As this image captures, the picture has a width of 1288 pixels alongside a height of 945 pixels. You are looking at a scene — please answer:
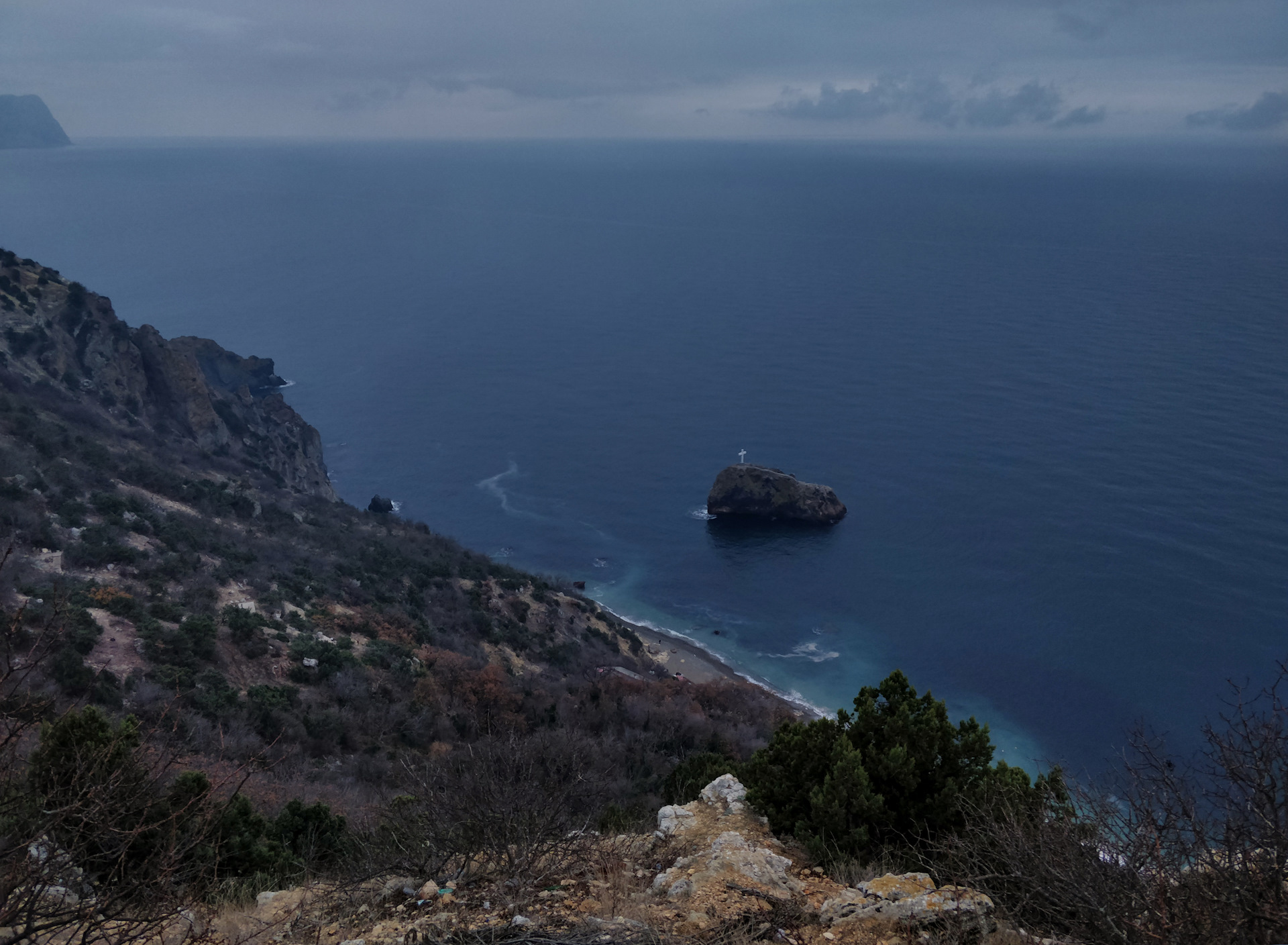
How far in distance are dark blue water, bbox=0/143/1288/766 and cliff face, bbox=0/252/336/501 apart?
847 cm

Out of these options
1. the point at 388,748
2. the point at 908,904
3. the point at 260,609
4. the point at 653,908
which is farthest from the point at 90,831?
the point at 260,609

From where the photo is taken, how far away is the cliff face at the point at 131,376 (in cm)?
5553

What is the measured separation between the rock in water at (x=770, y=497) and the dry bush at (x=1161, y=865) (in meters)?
58.1

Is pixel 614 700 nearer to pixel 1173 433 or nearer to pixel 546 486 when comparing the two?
pixel 546 486

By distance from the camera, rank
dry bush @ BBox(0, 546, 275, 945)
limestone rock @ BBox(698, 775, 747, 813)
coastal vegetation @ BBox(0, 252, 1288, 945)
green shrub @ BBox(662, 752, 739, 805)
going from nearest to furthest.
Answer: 1. dry bush @ BBox(0, 546, 275, 945)
2. coastal vegetation @ BBox(0, 252, 1288, 945)
3. limestone rock @ BBox(698, 775, 747, 813)
4. green shrub @ BBox(662, 752, 739, 805)

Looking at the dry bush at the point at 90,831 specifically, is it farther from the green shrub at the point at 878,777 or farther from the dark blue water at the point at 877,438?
the dark blue water at the point at 877,438

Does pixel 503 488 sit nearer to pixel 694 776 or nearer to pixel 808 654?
pixel 808 654

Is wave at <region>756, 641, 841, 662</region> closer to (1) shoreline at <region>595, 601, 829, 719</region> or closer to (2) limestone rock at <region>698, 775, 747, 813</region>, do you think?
(1) shoreline at <region>595, 601, 829, 719</region>

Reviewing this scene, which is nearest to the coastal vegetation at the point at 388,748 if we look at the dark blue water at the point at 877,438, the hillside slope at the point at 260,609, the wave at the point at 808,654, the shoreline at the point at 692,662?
the hillside slope at the point at 260,609

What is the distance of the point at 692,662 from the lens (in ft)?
173

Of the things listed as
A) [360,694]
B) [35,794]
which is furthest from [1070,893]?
[360,694]

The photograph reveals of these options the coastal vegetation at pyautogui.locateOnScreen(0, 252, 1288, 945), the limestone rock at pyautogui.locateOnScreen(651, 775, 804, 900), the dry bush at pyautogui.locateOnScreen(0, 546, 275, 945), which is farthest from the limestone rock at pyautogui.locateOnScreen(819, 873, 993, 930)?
the dry bush at pyautogui.locateOnScreen(0, 546, 275, 945)

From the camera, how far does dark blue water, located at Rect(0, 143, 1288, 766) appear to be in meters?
52.4

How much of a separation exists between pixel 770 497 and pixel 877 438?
1782 cm
